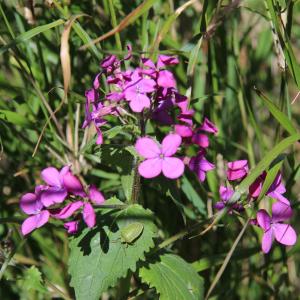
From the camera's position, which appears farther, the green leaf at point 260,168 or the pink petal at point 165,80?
the pink petal at point 165,80

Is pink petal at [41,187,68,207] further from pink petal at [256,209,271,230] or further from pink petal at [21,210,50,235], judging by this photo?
pink petal at [256,209,271,230]

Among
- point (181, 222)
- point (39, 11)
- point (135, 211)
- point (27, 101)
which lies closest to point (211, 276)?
point (181, 222)

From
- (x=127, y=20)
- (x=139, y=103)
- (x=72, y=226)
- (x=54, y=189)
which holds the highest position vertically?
(x=127, y=20)

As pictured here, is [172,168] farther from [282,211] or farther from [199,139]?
[282,211]

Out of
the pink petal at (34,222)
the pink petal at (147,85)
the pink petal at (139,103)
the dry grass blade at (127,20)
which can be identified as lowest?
the pink petal at (34,222)

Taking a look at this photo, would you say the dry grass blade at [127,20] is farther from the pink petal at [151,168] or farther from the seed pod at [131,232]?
the seed pod at [131,232]

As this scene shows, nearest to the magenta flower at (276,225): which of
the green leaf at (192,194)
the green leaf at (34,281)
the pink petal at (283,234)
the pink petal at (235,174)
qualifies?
the pink petal at (283,234)

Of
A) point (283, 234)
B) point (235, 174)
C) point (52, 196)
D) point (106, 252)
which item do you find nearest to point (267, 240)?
point (283, 234)

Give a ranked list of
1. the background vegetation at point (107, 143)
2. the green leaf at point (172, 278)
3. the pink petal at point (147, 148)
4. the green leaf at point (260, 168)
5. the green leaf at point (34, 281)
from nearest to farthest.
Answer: the green leaf at point (260, 168) < the pink petal at point (147, 148) < the green leaf at point (172, 278) < the green leaf at point (34, 281) < the background vegetation at point (107, 143)
